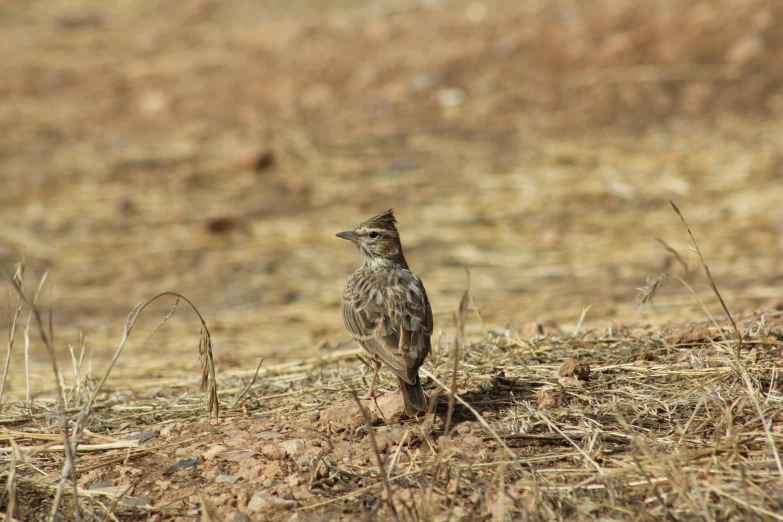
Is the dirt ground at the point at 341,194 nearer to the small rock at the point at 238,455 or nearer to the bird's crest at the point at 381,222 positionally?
the small rock at the point at 238,455

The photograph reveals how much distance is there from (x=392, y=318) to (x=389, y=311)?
77 mm

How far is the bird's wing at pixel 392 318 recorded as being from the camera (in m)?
4.51

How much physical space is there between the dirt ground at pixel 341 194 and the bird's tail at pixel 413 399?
110 mm

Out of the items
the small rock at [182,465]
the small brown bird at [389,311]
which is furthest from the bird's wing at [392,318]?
the small rock at [182,465]

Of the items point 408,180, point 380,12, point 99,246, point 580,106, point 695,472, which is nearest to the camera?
point 695,472

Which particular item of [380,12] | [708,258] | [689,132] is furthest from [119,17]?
[708,258]

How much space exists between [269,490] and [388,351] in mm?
995

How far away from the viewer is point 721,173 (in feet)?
34.8

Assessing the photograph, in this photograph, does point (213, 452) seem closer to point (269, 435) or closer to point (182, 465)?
point (182, 465)

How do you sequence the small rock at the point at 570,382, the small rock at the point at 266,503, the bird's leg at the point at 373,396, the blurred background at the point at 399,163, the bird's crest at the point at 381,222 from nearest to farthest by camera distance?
the small rock at the point at 266,503 → the bird's leg at the point at 373,396 → the small rock at the point at 570,382 → the bird's crest at the point at 381,222 → the blurred background at the point at 399,163

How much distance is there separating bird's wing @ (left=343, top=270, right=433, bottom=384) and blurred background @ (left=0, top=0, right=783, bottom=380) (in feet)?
5.10

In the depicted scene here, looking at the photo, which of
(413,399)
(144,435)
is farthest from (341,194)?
(413,399)

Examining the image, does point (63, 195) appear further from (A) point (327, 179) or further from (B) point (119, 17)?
(B) point (119, 17)

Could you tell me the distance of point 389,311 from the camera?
4.89 m
